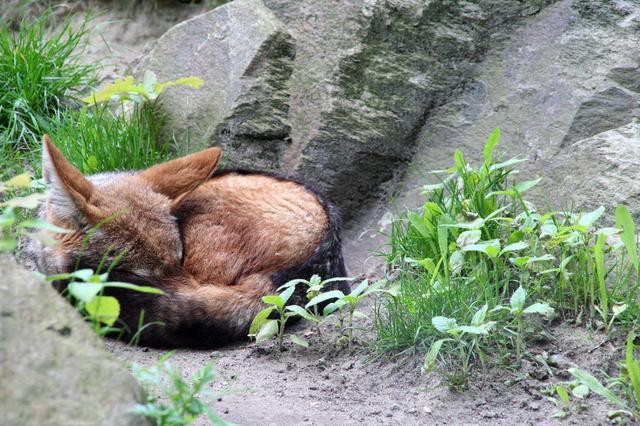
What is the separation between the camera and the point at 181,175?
4.64 m

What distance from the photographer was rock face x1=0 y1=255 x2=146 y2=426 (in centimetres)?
206

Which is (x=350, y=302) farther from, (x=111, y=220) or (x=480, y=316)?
(x=111, y=220)

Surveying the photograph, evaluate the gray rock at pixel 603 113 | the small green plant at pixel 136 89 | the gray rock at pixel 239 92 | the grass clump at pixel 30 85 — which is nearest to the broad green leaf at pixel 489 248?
the gray rock at pixel 603 113

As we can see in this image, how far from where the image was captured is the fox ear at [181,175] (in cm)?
461

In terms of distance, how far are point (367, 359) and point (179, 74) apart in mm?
3011

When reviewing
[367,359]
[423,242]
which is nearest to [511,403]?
[367,359]

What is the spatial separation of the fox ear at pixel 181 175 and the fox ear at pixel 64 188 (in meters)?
0.47

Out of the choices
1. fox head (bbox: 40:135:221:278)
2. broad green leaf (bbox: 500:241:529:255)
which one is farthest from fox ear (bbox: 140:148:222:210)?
broad green leaf (bbox: 500:241:529:255)

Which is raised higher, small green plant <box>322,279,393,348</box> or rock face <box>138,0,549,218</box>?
rock face <box>138,0,549,218</box>

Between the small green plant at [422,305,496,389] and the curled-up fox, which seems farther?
the curled-up fox

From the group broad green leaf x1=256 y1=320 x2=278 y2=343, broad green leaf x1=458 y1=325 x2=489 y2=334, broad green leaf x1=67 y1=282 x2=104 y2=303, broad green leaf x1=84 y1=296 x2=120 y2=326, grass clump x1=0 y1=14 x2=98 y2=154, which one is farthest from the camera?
grass clump x1=0 y1=14 x2=98 y2=154

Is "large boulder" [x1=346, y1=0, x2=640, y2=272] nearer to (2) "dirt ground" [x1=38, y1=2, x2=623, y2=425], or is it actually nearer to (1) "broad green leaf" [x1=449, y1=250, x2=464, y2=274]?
(1) "broad green leaf" [x1=449, y1=250, x2=464, y2=274]

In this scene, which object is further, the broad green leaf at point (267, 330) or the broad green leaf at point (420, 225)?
the broad green leaf at point (420, 225)

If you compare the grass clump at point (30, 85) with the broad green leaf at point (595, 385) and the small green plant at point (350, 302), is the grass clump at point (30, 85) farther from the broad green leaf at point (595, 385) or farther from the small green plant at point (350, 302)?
the broad green leaf at point (595, 385)
